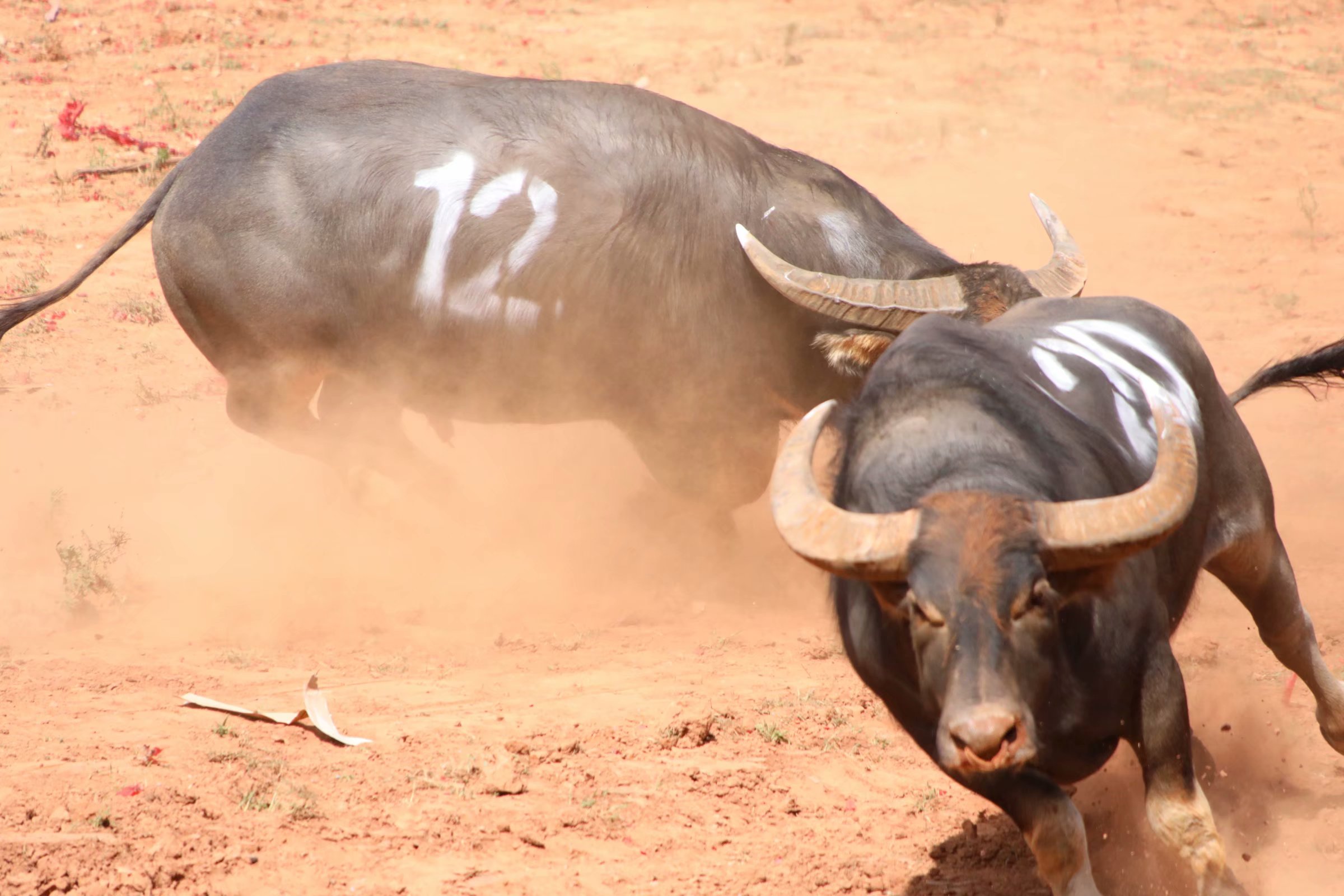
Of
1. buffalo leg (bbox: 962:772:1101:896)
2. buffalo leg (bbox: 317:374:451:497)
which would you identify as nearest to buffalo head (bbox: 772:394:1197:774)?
buffalo leg (bbox: 962:772:1101:896)

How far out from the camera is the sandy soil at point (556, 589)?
4.20m

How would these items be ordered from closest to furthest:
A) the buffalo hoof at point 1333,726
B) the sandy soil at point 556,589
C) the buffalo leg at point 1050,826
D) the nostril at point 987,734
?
the nostril at point 987,734, the buffalo leg at point 1050,826, the sandy soil at point 556,589, the buffalo hoof at point 1333,726

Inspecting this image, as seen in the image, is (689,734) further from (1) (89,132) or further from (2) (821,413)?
(1) (89,132)

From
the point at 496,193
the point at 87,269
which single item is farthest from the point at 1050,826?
the point at 87,269

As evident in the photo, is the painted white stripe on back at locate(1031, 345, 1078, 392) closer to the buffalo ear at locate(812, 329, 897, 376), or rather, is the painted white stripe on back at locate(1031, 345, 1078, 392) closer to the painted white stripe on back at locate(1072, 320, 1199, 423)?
the painted white stripe on back at locate(1072, 320, 1199, 423)

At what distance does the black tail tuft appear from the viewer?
4.86m

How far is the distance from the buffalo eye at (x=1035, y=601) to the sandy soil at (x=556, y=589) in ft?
4.17

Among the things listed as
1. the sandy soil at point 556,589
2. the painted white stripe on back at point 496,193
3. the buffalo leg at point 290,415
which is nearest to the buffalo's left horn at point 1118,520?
the sandy soil at point 556,589

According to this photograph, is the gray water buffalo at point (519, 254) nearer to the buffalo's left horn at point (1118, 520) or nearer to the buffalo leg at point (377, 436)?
the buffalo leg at point (377, 436)

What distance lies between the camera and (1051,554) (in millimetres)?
3037

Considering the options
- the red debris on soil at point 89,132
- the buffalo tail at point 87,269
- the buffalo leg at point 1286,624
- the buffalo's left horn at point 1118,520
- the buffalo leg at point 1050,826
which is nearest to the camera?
the buffalo's left horn at point 1118,520

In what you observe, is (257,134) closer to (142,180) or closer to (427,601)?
(427,601)

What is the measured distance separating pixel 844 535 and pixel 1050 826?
934 millimetres

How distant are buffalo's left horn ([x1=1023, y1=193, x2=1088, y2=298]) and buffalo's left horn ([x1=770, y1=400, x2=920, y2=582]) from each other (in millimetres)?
2918
